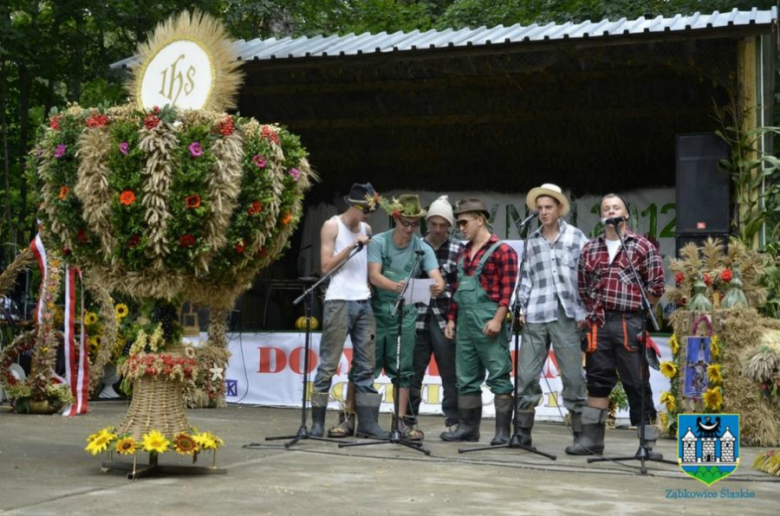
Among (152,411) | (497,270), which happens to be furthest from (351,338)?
(152,411)

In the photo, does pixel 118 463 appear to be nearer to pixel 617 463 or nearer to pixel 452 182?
pixel 617 463

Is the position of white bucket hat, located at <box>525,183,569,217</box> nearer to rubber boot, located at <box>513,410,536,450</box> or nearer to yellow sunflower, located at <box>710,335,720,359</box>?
rubber boot, located at <box>513,410,536,450</box>

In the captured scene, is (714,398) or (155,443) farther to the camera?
(714,398)

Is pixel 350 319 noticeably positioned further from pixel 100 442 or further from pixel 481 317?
pixel 100 442

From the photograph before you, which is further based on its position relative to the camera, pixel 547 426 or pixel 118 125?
pixel 547 426

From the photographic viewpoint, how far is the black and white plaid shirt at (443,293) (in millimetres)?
8773

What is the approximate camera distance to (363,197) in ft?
27.2

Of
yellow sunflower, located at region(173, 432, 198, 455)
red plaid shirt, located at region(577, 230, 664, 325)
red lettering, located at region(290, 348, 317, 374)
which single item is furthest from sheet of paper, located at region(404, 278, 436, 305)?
red lettering, located at region(290, 348, 317, 374)

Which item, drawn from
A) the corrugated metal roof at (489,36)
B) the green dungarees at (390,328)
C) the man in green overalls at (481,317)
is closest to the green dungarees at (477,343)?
the man in green overalls at (481,317)

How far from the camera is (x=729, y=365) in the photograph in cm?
909

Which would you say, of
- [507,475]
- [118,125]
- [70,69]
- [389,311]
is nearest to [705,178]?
[389,311]

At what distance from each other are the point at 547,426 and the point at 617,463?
10.2 feet

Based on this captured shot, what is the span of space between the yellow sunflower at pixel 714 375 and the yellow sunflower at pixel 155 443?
465cm

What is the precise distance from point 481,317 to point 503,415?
729mm
